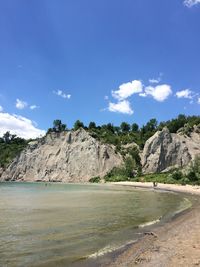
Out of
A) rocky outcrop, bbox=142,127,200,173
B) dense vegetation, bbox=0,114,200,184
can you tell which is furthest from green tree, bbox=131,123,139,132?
rocky outcrop, bbox=142,127,200,173

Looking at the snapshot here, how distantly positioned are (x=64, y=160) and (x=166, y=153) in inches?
1612

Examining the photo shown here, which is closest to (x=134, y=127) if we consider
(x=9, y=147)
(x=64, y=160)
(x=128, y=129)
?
(x=128, y=129)

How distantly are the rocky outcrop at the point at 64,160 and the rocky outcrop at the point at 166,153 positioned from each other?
45.6 feet

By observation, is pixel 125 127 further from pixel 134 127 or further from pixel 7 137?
pixel 7 137

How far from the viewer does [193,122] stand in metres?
134

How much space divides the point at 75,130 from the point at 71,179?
76.5 feet

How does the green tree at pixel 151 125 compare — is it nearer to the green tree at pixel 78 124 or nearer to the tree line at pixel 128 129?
the tree line at pixel 128 129

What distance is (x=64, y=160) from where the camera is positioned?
439ft

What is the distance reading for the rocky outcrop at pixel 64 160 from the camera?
125 m

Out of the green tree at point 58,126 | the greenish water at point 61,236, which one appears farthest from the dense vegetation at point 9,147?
the greenish water at point 61,236

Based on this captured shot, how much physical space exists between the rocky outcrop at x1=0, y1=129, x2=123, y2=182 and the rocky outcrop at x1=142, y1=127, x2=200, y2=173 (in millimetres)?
13897

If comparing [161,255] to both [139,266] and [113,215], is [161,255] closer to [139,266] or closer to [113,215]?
[139,266]

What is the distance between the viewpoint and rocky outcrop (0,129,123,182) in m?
125

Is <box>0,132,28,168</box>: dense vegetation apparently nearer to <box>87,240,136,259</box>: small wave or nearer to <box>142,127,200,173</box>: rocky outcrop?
<box>142,127,200,173</box>: rocky outcrop
